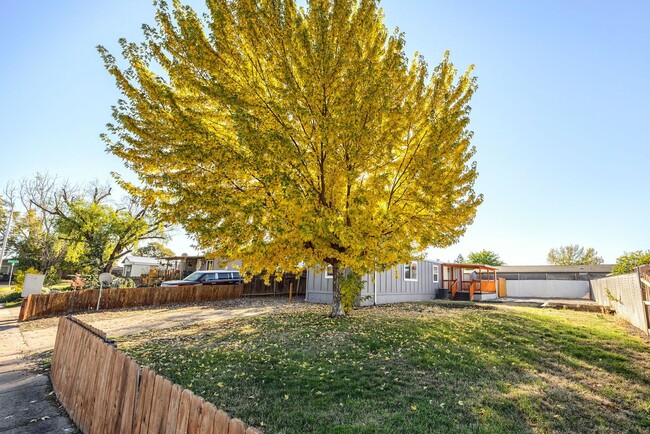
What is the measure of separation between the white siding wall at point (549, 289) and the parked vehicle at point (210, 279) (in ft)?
86.4

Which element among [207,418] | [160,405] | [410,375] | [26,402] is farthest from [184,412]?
[26,402]

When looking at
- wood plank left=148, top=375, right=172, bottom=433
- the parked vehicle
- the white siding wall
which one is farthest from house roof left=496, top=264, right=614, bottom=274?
wood plank left=148, top=375, right=172, bottom=433

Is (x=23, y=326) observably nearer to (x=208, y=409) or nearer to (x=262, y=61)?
(x=262, y=61)

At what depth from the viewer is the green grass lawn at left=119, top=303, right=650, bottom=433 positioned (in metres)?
4.05

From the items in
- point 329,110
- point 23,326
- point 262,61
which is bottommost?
point 23,326

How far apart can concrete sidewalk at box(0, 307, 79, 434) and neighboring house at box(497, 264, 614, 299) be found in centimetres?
3459

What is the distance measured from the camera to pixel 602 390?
5199mm

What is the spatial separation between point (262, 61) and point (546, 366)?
9.05 metres

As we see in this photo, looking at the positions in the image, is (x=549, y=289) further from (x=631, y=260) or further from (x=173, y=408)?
(x=173, y=408)

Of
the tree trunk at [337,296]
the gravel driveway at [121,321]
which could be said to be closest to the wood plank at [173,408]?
the tree trunk at [337,296]

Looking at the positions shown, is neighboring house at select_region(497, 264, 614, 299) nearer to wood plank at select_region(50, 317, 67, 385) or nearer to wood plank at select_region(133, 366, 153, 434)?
wood plank at select_region(50, 317, 67, 385)

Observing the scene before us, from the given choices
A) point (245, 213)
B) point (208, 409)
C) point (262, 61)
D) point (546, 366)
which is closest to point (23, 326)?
point (245, 213)

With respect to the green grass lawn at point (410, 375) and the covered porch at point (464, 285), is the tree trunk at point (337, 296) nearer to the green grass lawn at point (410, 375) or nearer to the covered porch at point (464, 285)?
the green grass lawn at point (410, 375)

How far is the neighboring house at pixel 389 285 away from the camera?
1648 cm
